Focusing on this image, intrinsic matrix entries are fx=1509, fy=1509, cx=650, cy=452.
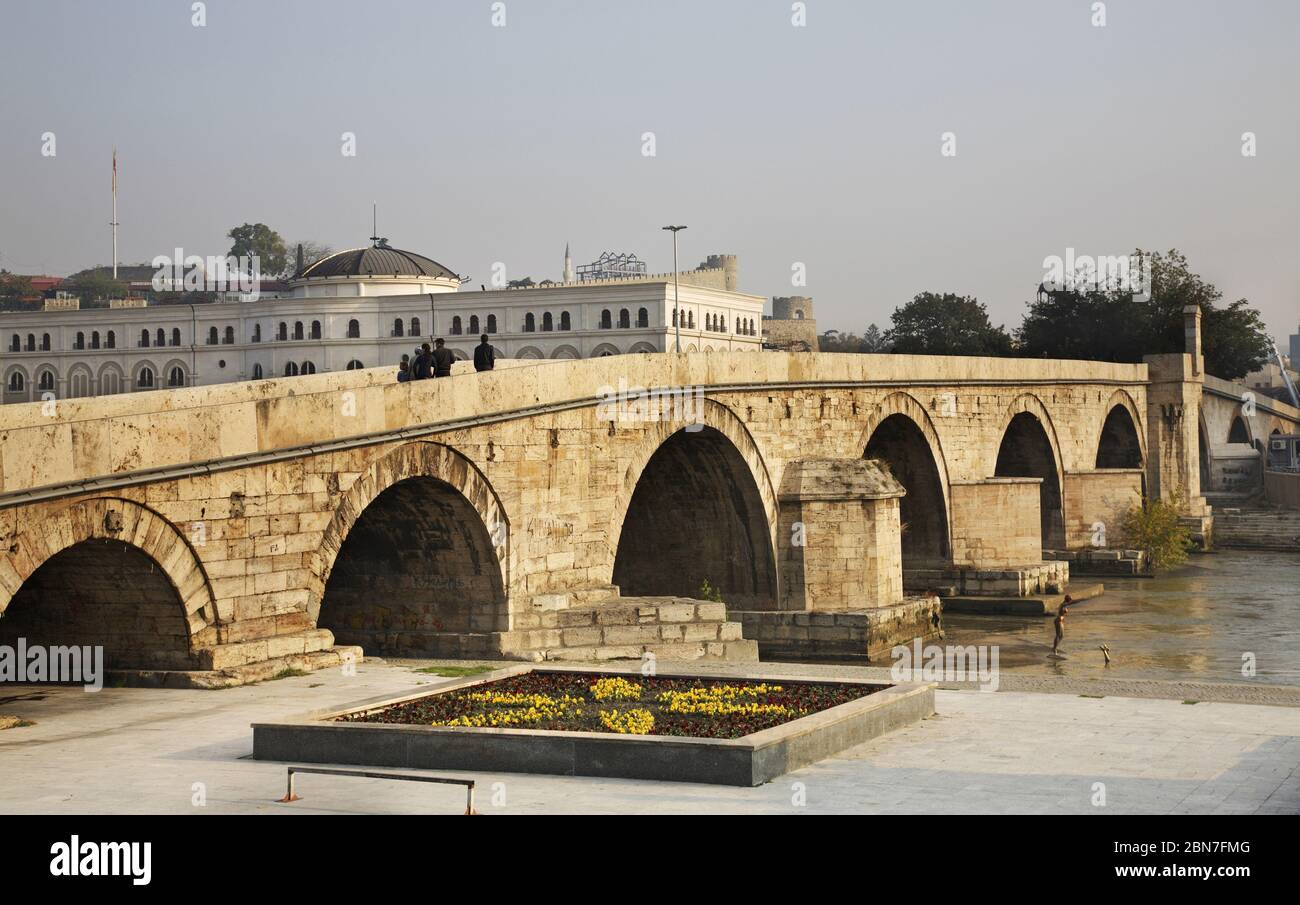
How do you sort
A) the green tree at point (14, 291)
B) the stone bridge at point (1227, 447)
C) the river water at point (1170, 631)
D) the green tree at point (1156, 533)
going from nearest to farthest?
the river water at point (1170, 631), the green tree at point (1156, 533), the stone bridge at point (1227, 447), the green tree at point (14, 291)

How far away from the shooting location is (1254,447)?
57.2 metres

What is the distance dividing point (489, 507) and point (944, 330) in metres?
51.5

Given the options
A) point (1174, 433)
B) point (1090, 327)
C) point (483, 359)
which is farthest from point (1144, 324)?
point (483, 359)

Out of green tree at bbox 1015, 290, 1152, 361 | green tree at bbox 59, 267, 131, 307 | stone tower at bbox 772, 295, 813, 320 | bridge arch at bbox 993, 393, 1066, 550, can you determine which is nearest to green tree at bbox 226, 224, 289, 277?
green tree at bbox 59, 267, 131, 307

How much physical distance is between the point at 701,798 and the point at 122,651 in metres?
6.31

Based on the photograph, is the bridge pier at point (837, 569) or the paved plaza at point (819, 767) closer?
the paved plaza at point (819, 767)

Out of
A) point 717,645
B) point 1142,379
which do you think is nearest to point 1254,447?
point 1142,379

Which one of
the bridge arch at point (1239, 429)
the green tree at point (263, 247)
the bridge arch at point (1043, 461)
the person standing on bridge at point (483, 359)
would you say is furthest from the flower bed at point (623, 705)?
the green tree at point (263, 247)

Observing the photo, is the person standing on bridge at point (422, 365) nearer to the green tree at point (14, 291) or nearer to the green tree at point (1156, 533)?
the green tree at point (1156, 533)

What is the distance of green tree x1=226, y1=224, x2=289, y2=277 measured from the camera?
126 m

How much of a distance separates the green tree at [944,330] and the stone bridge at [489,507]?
1282 inches

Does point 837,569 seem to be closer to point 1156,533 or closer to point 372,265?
point 1156,533

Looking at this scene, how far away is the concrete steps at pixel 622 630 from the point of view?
16.3m
